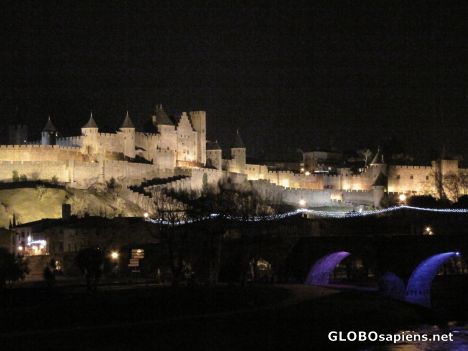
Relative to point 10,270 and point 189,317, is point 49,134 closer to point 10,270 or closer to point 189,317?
point 10,270

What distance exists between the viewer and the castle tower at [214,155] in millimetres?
130375

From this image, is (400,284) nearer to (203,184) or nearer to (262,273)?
(262,273)

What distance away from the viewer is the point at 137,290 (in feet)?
179

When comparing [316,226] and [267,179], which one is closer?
[316,226]

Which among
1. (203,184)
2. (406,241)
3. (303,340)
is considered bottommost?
(303,340)

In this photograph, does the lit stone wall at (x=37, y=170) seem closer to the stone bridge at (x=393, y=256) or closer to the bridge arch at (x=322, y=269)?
the bridge arch at (x=322, y=269)

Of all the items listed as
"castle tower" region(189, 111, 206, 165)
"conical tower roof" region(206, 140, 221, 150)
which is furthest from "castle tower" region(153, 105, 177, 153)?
"conical tower roof" region(206, 140, 221, 150)

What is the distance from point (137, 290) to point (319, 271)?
774 inches

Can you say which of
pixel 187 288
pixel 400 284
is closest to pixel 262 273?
pixel 400 284

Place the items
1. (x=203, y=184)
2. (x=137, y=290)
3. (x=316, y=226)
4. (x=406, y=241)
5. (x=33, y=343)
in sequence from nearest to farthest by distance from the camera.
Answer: (x=33, y=343), (x=137, y=290), (x=406, y=241), (x=316, y=226), (x=203, y=184)

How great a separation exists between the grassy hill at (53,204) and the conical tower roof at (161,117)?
88.0ft

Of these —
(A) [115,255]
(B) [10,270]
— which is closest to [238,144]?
(A) [115,255]
